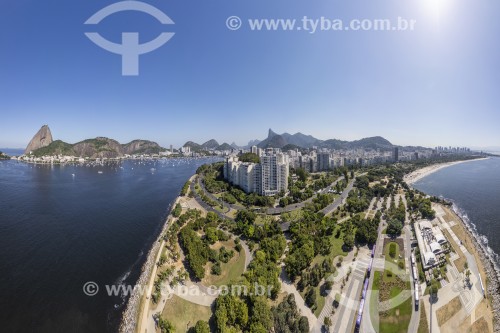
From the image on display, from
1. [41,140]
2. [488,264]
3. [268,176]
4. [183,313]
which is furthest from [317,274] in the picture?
[41,140]

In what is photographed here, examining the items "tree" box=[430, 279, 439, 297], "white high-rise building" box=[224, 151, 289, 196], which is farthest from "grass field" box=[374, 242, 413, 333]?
"white high-rise building" box=[224, 151, 289, 196]

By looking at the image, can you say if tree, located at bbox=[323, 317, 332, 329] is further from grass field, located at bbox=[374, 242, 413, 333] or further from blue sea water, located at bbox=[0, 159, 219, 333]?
blue sea water, located at bbox=[0, 159, 219, 333]

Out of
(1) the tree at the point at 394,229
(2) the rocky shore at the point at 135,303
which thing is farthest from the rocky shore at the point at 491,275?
(2) the rocky shore at the point at 135,303

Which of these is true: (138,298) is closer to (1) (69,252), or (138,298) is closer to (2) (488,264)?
(1) (69,252)

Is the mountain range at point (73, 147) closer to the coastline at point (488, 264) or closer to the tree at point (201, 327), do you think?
the tree at point (201, 327)

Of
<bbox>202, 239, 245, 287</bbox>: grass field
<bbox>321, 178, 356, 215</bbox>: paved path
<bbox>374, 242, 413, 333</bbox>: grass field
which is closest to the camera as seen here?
<bbox>374, 242, 413, 333</bbox>: grass field

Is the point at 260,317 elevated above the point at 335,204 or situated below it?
below
